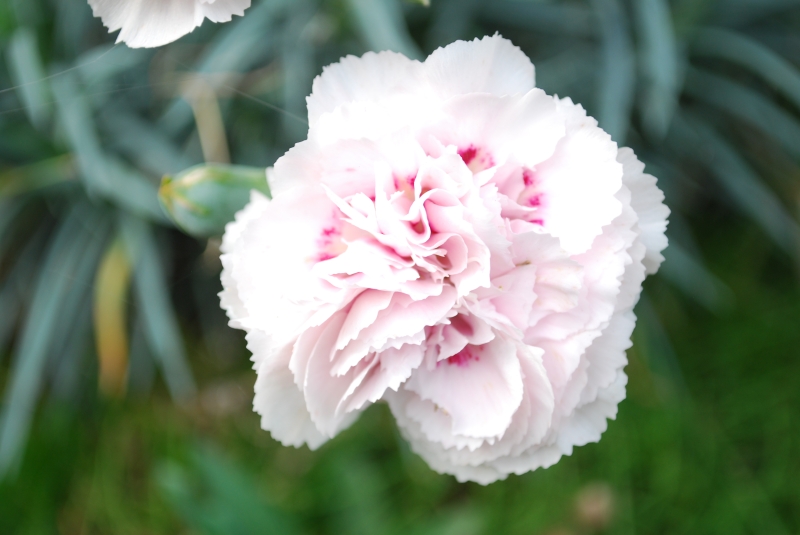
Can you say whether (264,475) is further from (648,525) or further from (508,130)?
(508,130)

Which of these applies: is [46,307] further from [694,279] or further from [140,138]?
[694,279]

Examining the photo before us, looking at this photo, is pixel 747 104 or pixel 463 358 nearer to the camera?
pixel 463 358

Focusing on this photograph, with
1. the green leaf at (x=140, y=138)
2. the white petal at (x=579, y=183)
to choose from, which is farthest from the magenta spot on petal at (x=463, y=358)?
the green leaf at (x=140, y=138)

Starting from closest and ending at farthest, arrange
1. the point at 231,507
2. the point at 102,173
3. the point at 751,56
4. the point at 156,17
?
1. the point at 156,17
2. the point at 231,507
3. the point at 102,173
4. the point at 751,56

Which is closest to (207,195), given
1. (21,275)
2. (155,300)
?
(155,300)

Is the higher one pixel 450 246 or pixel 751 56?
pixel 450 246

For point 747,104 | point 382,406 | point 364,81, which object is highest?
point 364,81

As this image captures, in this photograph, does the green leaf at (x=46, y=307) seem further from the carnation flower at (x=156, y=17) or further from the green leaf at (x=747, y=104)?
the green leaf at (x=747, y=104)
